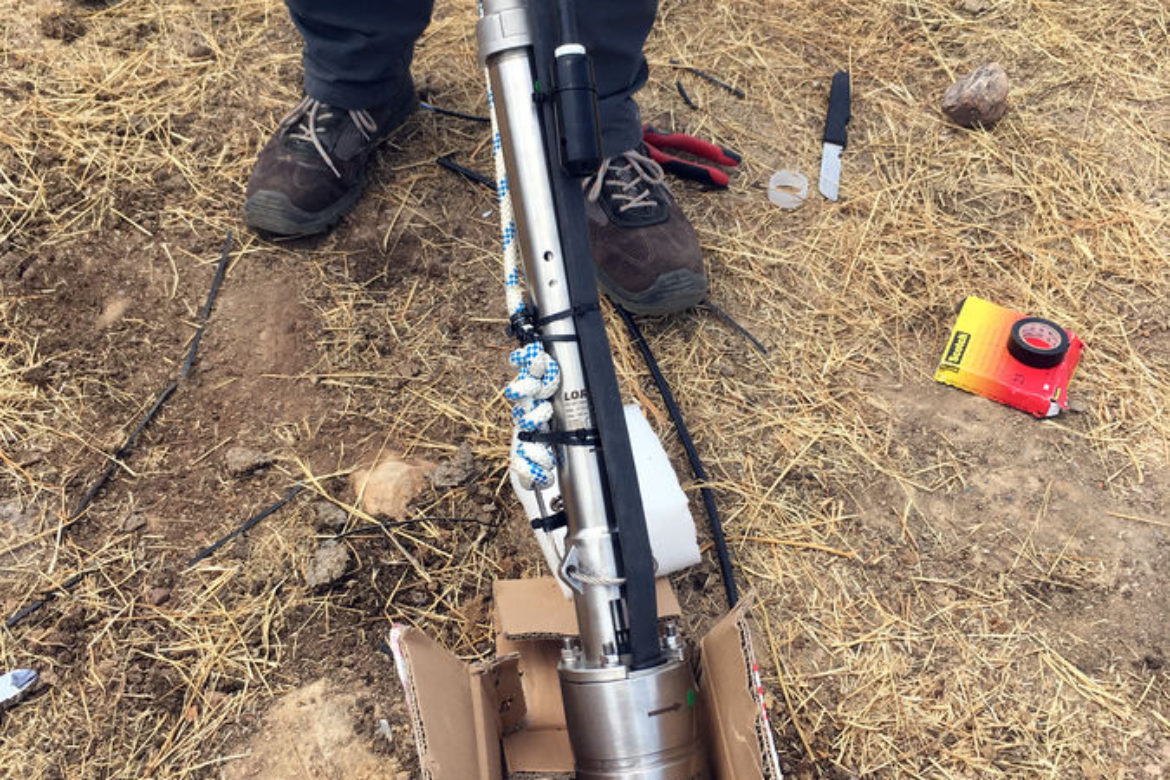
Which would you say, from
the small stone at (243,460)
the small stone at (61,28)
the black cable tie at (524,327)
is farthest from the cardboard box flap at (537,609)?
the small stone at (61,28)

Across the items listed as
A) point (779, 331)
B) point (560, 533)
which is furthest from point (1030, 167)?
point (560, 533)

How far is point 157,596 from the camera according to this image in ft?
4.38

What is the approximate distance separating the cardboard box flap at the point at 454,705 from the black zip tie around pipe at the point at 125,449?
2.33 feet

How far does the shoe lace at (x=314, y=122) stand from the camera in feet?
5.78

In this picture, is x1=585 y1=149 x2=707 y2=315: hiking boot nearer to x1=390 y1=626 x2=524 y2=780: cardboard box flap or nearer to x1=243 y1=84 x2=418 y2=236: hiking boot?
x1=243 y1=84 x2=418 y2=236: hiking boot

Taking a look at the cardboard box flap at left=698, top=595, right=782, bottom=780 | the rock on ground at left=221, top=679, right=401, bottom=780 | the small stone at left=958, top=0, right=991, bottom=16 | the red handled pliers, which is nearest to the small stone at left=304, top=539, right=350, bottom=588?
the rock on ground at left=221, top=679, right=401, bottom=780

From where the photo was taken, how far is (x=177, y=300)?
168cm

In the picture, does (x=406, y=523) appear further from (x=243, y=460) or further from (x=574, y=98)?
(x=574, y=98)

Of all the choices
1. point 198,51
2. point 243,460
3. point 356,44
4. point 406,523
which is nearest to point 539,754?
point 406,523

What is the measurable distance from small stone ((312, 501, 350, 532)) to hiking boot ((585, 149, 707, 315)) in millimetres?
710

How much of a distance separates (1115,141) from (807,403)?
4.09 feet

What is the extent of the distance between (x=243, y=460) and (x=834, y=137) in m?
1.61

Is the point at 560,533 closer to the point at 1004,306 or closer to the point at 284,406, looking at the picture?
the point at 284,406

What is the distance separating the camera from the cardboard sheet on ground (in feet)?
3.01
